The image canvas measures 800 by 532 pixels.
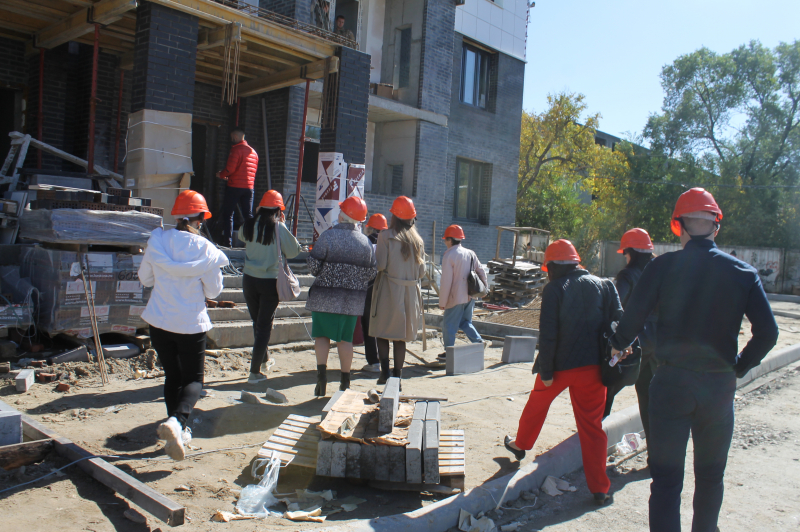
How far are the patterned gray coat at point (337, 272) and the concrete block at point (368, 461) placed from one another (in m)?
2.01

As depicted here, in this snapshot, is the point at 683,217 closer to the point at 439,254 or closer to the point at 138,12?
the point at 138,12

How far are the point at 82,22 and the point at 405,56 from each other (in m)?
8.99

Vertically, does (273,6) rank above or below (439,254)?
above

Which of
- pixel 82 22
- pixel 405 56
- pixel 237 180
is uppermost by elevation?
pixel 405 56

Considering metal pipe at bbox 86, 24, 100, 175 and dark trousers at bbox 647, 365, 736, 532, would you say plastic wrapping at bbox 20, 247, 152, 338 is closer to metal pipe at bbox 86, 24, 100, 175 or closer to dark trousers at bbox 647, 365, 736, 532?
metal pipe at bbox 86, 24, 100, 175

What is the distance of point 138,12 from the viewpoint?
8234mm

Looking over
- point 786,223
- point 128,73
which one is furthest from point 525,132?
point 128,73

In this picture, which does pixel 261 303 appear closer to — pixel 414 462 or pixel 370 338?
pixel 370 338

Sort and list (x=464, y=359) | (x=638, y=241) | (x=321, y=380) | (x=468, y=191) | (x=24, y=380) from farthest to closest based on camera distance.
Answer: (x=468, y=191) → (x=464, y=359) → (x=321, y=380) → (x=24, y=380) → (x=638, y=241)

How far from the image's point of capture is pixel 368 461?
369 centimetres

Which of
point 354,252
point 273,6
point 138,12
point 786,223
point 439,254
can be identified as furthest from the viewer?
point 786,223

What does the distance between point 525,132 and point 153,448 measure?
3082cm

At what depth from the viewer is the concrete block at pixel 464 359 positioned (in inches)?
291

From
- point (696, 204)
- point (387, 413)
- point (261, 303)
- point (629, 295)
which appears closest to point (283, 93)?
point (261, 303)
